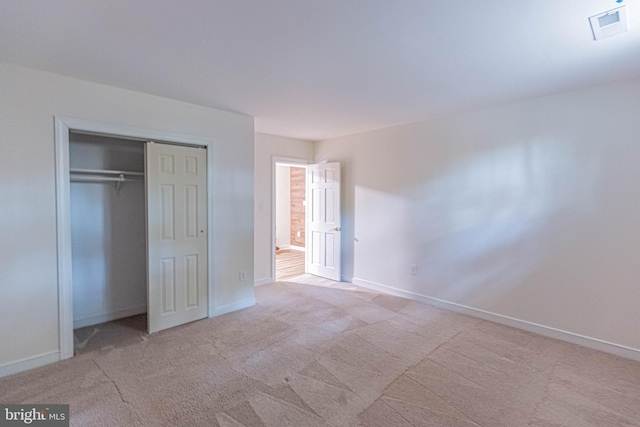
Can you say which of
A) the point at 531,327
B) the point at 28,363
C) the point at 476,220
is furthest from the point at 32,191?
the point at 531,327

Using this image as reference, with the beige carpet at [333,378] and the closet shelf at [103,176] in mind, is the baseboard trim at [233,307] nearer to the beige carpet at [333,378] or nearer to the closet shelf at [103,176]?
the beige carpet at [333,378]

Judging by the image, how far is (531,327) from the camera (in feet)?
10.6

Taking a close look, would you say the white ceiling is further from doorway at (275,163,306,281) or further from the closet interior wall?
doorway at (275,163,306,281)

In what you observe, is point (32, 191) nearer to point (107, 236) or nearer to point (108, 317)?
point (107, 236)

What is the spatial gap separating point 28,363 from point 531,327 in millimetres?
4727

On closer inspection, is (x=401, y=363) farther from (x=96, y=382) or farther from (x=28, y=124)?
(x=28, y=124)

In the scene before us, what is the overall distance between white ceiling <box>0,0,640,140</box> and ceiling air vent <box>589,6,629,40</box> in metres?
0.04

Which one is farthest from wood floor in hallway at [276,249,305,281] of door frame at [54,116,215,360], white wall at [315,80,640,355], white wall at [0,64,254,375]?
white wall at [0,64,254,375]

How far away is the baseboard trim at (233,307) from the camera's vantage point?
3635 mm

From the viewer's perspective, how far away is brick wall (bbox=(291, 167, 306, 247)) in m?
8.09

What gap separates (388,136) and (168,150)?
2.96 meters

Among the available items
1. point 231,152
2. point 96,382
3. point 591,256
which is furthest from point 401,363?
point 231,152

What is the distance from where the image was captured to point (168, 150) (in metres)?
3.22

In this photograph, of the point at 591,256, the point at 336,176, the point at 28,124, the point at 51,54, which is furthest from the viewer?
the point at 336,176
